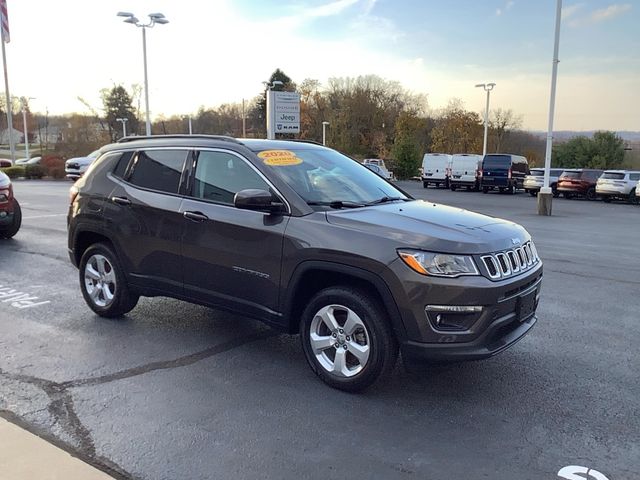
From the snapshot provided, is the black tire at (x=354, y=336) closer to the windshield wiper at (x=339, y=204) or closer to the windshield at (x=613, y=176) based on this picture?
the windshield wiper at (x=339, y=204)

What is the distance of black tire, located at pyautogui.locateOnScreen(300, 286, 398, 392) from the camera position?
3.72 m

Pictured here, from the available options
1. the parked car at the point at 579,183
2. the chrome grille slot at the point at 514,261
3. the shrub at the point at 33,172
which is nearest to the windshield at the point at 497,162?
the parked car at the point at 579,183

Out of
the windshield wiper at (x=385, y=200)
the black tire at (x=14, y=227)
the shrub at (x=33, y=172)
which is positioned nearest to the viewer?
the windshield wiper at (x=385, y=200)

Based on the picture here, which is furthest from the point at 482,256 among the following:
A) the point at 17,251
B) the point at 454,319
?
the point at 17,251

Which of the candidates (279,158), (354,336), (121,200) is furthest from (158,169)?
(354,336)

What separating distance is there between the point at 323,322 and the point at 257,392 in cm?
68

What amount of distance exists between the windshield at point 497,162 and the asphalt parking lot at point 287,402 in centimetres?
2708

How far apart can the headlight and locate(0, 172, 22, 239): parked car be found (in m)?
9.19

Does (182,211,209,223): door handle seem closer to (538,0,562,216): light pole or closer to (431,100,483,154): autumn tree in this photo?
(538,0,562,216): light pole

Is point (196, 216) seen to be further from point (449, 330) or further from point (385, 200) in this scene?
point (449, 330)

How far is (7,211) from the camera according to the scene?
10273 mm

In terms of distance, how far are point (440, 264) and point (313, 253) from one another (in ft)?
2.92

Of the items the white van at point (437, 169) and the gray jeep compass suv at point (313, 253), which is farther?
the white van at point (437, 169)

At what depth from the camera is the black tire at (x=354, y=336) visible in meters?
3.72
